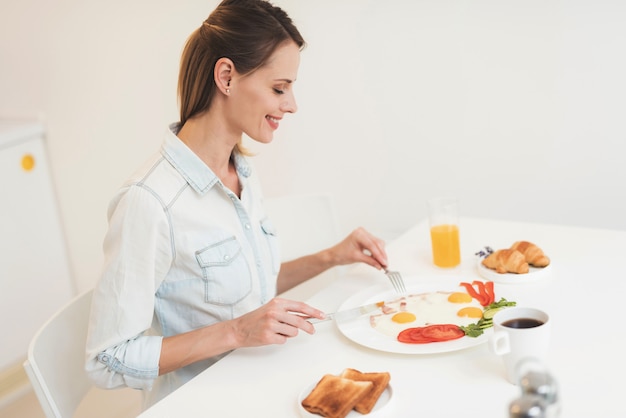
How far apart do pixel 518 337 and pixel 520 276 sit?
38 cm

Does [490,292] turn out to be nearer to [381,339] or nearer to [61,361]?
[381,339]

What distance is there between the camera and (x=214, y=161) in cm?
146

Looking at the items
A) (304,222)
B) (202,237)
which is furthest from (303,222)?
(202,237)

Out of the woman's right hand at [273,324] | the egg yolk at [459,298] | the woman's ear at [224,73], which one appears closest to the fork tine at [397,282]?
the egg yolk at [459,298]

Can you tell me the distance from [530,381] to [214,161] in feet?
3.04

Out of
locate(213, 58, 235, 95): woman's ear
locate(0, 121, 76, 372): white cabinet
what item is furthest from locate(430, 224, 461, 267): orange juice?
locate(0, 121, 76, 372): white cabinet

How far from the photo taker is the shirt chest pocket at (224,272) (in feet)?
4.47

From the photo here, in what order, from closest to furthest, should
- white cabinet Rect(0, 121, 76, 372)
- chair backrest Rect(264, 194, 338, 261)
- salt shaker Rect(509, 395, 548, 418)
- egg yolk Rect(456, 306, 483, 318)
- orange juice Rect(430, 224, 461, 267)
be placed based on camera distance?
salt shaker Rect(509, 395, 548, 418) → egg yolk Rect(456, 306, 483, 318) → orange juice Rect(430, 224, 461, 267) → chair backrest Rect(264, 194, 338, 261) → white cabinet Rect(0, 121, 76, 372)

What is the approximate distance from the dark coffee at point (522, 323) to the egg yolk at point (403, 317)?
0.74 feet

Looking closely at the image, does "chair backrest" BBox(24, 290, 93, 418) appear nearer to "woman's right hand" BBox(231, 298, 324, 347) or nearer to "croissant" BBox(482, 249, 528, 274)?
"woman's right hand" BBox(231, 298, 324, 347)

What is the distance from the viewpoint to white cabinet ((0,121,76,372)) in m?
2.77

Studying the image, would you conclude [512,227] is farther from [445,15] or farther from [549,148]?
[445,15]

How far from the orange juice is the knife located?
255 millimetres

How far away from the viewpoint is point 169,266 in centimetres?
133
